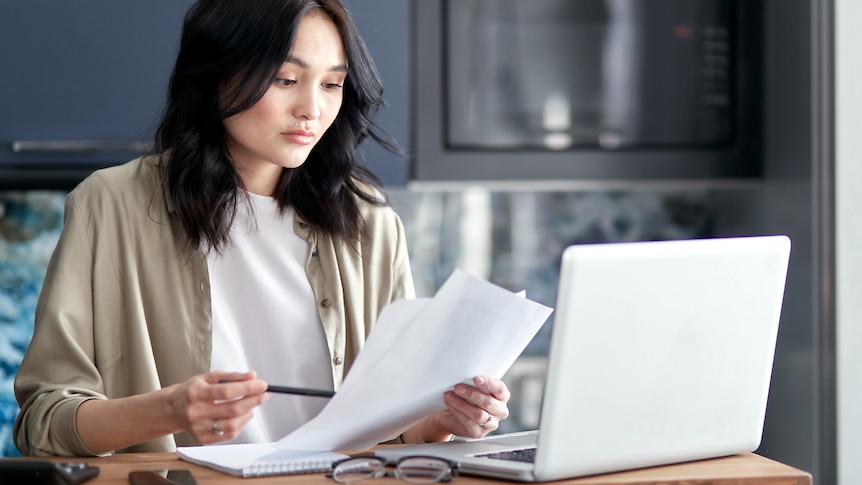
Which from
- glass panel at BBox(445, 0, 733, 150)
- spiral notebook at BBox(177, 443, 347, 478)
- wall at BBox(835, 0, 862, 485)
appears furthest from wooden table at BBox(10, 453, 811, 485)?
glass panel at BBox(445, 0, 733, 150)

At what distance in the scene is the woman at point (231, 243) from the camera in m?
1.31

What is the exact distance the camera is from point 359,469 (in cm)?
99

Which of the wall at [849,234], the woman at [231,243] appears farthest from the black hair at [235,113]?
the wall at [849,234]

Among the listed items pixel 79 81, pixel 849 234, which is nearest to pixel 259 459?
pixel 79 81

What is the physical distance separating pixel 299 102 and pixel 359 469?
→ 1.80ft

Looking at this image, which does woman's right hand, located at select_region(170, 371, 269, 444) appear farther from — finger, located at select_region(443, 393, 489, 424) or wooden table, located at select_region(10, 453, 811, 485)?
finger, located at select_region(443, 393, 489, 424)

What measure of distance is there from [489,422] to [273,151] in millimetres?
475

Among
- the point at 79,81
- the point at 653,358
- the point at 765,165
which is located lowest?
the point at 653,358

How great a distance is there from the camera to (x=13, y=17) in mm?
1751

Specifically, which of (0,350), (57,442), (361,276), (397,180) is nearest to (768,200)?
(397,180)

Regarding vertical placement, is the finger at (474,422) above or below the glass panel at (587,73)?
below

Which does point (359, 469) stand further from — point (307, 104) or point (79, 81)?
point (79, 81)

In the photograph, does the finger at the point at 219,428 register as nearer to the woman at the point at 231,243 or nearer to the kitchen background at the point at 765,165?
the woman at the point at 231,243

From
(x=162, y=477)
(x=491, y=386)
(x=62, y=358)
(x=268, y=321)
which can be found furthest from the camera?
(x=268, y=321)
